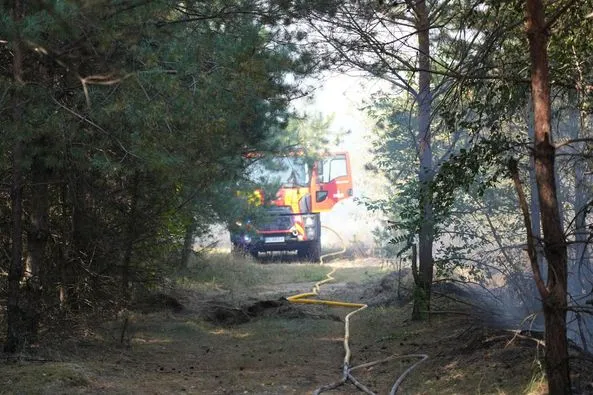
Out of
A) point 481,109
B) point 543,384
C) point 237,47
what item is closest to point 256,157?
point 237,47

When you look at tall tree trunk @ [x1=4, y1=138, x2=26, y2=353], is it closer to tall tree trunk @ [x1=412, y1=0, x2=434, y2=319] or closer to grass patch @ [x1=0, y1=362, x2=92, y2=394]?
grass patch @ [x1=0, y1=362, x2=92, y2=394]

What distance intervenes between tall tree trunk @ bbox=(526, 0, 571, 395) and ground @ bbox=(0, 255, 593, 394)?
1.98 feet

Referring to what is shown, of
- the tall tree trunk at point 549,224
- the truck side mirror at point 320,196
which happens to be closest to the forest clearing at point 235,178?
the tall tree trunk at point 549,224

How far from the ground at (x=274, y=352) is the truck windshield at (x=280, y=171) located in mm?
4072

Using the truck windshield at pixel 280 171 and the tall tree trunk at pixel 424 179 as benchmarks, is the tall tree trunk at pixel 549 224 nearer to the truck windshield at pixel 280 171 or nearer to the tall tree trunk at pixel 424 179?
the tall tree trunk at pixel 424 179

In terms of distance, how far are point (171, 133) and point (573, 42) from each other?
147 inches

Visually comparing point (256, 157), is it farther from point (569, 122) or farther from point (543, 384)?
point (543, 384)

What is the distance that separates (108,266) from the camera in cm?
809

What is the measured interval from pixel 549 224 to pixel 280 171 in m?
13.7

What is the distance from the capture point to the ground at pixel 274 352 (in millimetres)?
5473

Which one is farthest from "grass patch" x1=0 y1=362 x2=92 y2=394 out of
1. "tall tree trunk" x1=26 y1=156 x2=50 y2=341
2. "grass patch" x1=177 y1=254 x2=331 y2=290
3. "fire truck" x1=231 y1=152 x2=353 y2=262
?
"fire truck" x1=231 y1=152 x2=353 y2=262

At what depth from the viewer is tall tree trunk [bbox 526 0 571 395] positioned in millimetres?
4129

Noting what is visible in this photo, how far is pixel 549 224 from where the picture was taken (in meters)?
4.21

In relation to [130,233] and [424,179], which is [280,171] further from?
[130,233]
